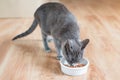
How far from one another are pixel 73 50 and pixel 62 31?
0.29 metres

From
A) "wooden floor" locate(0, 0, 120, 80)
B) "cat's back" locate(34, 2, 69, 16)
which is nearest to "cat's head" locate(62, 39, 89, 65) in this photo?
"wooden floor" locate(0, 0, 120, 80)

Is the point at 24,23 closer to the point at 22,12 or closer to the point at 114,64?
the point at 22,12

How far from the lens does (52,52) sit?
2.52 metres

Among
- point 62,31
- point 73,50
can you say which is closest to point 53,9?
point 62,31

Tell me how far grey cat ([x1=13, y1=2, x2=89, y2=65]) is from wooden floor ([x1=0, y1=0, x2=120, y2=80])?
172mm

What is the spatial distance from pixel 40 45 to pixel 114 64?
0.82 meters

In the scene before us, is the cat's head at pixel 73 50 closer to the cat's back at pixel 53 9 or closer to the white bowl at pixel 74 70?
the white bowl at pixel 74 70

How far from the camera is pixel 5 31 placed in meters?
3.04

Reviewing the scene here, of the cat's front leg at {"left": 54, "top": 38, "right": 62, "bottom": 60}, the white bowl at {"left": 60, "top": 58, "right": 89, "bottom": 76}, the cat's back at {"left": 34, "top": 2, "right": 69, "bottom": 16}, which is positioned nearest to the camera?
the white bowl at {"left": 60, "top": 58, "right": 89, "bottom": 76}

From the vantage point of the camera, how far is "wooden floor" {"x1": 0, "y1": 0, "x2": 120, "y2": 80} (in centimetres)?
213

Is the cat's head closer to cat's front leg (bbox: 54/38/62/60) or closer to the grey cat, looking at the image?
the grey cat

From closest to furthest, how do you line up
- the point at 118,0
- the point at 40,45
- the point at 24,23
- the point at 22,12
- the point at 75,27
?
the point at 75,27 → the point at 40,45 → the point at 24,23 → the point at 22,12 → the point at 118,0

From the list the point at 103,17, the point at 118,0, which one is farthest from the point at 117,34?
the point at 118,0

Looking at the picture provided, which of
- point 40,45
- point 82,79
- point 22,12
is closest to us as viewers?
point 82,79
